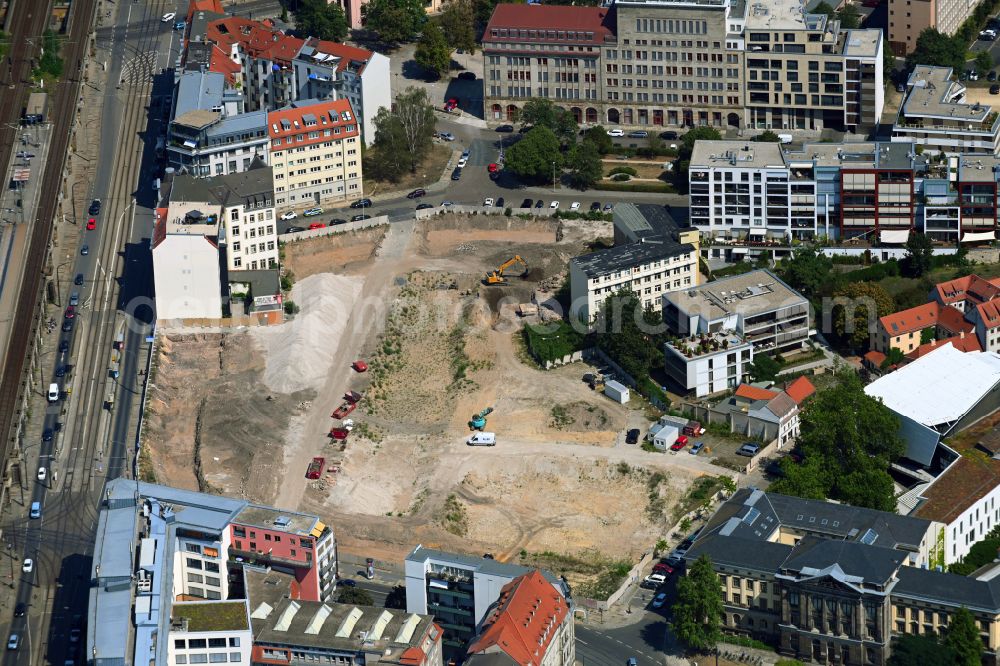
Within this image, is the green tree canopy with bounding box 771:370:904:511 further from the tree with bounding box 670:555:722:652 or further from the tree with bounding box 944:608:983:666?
the tree with bounding box 944:608:983:666

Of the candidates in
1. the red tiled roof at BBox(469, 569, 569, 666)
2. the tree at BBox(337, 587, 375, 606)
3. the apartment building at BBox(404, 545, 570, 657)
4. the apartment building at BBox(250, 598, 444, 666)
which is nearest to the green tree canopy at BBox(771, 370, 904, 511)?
the apartment building at BBox(404, 545, 570, 657)

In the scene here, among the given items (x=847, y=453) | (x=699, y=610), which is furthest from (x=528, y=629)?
(x=847, y=453)

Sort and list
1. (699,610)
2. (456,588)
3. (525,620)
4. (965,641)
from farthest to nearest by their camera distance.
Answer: (699,610) → (456,588) → (965,641) → (525,620)

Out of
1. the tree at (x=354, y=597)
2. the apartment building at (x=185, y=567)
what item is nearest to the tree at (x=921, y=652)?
the tree at (x=354, y=597)

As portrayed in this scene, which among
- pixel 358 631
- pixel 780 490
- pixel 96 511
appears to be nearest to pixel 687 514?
pixel 780 490

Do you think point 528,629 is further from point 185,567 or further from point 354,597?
point 185,567

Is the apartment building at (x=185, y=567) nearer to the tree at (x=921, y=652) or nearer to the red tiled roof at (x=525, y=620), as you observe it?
the red tiled roof at (x=525, y=620)
